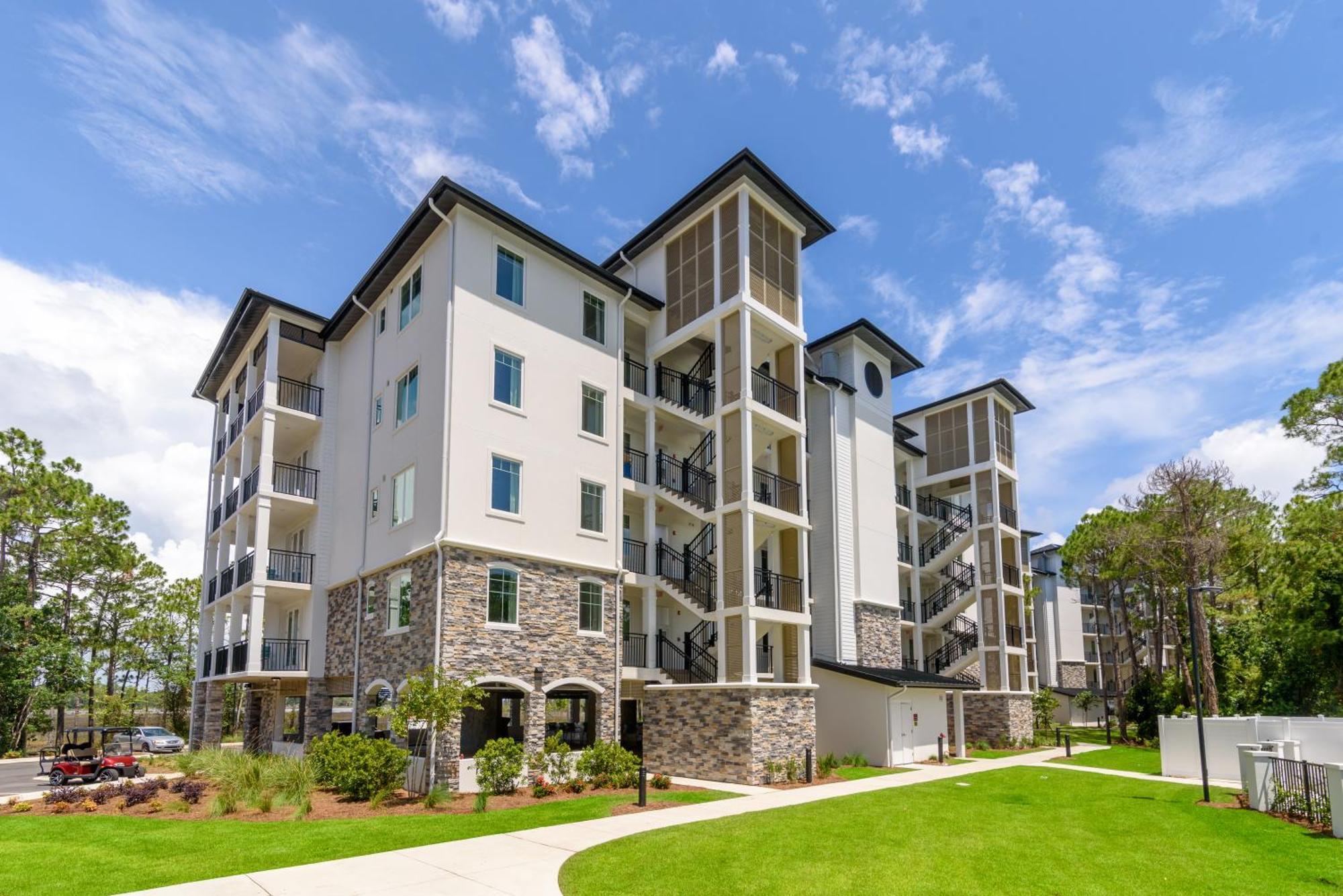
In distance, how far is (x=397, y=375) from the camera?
23.7 m

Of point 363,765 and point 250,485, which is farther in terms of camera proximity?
point 250,485

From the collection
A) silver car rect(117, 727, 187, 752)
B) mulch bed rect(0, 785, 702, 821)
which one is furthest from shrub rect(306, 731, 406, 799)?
silver car rect(117, 727, 187, 752)

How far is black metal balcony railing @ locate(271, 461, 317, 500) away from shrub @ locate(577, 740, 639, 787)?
13.4 metres

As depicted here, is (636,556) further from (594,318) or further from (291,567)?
(291,567)

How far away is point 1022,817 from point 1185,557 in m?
24.4

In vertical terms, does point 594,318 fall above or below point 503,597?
above

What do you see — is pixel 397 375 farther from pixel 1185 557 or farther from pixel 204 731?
pixel 1185 557

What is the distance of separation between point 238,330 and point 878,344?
79.6 feet

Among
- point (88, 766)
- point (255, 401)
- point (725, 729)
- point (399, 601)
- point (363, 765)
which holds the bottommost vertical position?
point (88, 766)

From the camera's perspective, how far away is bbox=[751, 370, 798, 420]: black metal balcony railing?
2542 cm

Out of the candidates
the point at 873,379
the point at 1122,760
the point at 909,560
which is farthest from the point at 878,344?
the point at 1122,760

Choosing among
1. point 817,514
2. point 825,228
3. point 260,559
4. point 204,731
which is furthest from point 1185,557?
point 204,731

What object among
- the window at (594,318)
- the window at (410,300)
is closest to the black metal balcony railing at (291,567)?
the window at (410,300)

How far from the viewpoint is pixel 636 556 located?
82.4ft
